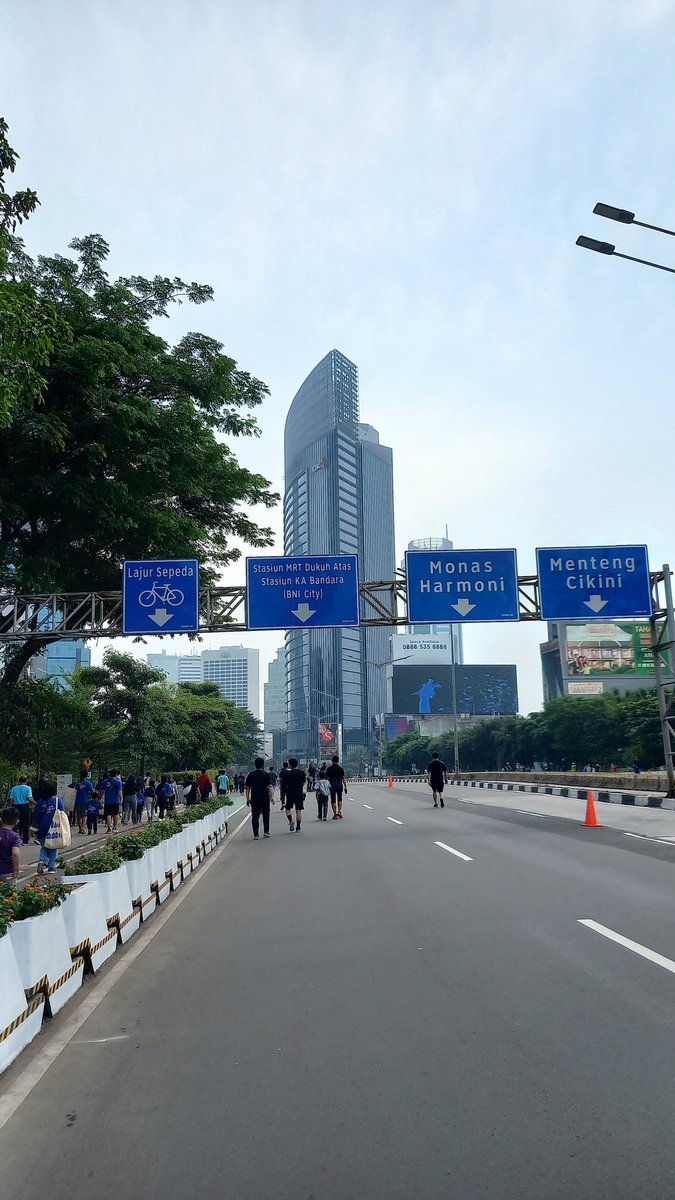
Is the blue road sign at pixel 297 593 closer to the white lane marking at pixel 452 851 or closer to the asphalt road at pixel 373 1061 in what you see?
the white lane marking at pixel 452 851

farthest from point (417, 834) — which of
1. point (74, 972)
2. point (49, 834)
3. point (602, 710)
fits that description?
point (602, 710)

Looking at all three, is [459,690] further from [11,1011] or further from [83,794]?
[11,1011]

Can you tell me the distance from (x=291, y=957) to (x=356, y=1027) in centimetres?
197

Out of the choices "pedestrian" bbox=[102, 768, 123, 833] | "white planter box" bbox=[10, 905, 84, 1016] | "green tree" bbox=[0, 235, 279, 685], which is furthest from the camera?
"pedestrian" bbox=[102, 768, 123, 833]

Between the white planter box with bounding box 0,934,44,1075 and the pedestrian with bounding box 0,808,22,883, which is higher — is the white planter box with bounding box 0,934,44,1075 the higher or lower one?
the lower one

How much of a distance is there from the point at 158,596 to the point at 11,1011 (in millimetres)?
15628

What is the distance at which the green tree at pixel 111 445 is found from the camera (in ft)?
57.4

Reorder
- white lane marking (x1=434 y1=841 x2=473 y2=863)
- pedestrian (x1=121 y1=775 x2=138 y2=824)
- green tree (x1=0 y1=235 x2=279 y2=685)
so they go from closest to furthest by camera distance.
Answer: white lane marking (x1=434 y1=841 x2=473 y2=863)
green tree (x1=0 y1=235 x2=279 y2=685)
pedestrian (x1=121 y1=775 x2=138 y2=824)

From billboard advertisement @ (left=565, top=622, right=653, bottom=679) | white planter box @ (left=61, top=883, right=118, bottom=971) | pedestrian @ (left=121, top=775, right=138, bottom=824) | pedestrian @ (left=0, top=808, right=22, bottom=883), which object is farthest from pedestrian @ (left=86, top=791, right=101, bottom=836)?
billboard advertisement @ (left=565, top=622, right=653, bottom=679)

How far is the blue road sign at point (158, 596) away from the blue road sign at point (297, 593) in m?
1.62

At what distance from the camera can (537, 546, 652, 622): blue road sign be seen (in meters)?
21.1

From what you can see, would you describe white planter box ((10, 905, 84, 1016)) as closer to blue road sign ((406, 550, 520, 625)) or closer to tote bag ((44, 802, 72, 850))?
tote bag ((44, 802, 72, 850))

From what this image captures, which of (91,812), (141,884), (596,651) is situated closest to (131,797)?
(91,812)

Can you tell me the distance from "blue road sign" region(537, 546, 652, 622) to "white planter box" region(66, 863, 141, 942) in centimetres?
1474
